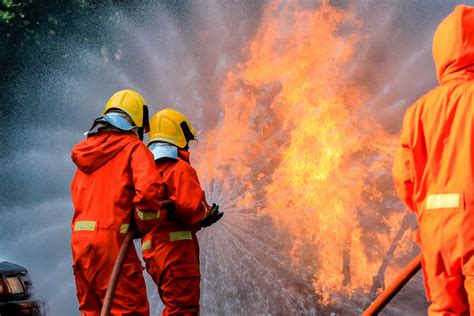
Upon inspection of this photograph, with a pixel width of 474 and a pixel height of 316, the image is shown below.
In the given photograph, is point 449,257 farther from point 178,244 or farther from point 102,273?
point 178,244

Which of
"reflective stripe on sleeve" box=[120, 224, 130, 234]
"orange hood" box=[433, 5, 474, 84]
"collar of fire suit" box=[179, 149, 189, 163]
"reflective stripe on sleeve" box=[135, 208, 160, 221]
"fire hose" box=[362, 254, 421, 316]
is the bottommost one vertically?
"fire hose" box=[362, 254, 421, 316]

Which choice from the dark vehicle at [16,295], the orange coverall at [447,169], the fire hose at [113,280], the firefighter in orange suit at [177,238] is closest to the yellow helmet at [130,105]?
the firefighter in orange suit at [177,238]

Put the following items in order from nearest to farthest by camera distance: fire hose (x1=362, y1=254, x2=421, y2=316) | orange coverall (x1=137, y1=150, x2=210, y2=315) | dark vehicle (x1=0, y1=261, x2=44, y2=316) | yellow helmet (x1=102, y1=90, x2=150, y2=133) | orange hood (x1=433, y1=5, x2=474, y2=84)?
orange hood (x1=433, y1=5, x2=474, y2=84)
fire hose (x1=362, y1=254, x2=421, y2=316)
yellow helmet (x1=102, y1=90, x2=150, y2=133)
dark vehicle (x1=0, y1=261, x2=44, y2=316)
orange coverall (x1=137, y1=150, x2=210, y2=315)

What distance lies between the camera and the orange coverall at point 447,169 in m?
2.63

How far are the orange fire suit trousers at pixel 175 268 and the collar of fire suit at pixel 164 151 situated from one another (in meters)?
0.64

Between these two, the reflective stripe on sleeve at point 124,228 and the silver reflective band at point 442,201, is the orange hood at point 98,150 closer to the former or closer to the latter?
the reflective stripe on sleeve at point 124,228

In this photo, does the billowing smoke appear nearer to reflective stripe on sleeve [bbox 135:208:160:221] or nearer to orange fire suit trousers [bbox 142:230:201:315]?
orange fire suit trousers [bbox 142:230:201:315]

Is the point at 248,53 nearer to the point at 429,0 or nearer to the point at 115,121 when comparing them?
the point at 429,0

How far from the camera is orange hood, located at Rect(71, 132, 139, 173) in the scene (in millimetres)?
4422

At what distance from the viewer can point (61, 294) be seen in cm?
988

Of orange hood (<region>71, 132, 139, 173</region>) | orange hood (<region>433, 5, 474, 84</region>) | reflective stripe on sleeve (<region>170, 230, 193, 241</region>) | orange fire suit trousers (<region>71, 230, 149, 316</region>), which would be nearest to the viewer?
orange hood (<region>433, 5, 474, 84</region>)

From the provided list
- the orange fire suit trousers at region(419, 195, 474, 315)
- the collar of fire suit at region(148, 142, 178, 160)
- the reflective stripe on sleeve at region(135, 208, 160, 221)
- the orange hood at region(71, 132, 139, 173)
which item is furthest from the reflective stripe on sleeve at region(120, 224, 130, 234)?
the orange fire suit trousers at region(419, 195, 474, 315)

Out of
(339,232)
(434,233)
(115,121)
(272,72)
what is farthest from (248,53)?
(434,233)

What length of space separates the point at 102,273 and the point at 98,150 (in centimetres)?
88
